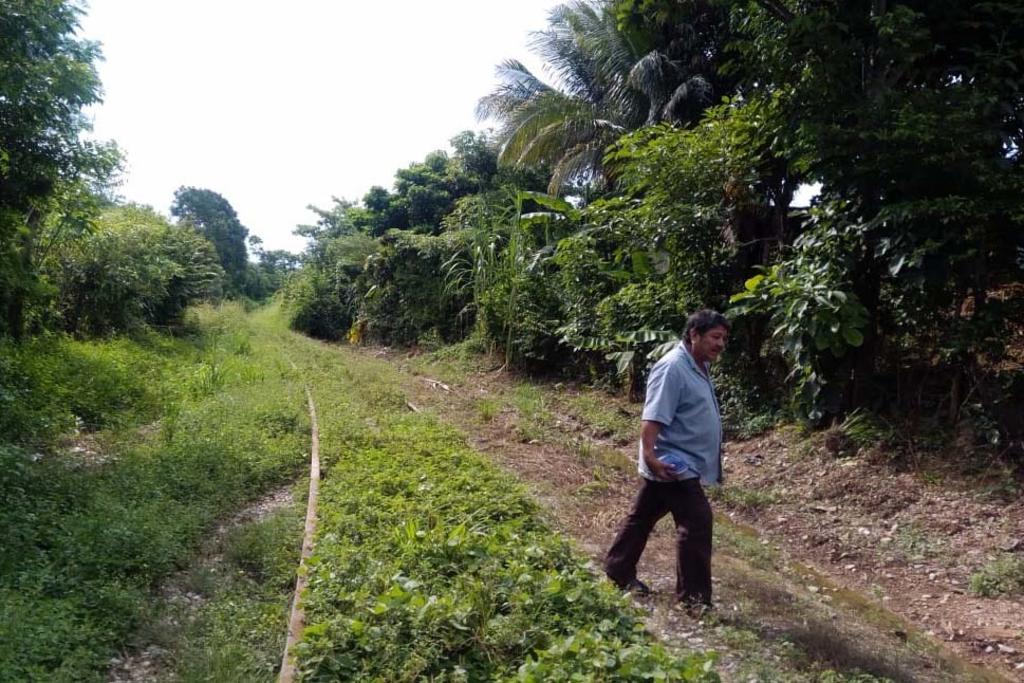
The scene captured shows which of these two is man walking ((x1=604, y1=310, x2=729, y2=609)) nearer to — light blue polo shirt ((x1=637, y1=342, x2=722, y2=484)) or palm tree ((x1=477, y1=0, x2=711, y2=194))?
light blue polo shirt ((x1=637, y1=342, x2=722, y2=484))

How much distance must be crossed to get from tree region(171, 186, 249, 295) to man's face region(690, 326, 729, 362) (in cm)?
5131

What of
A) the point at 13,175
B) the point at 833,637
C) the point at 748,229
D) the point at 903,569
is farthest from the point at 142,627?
the point at 748,229

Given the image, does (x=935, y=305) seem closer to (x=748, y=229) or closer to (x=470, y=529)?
(x=748, y=229)

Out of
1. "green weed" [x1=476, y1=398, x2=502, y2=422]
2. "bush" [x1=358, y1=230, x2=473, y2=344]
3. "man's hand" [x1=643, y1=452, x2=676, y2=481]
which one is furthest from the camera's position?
"bush" [x1=358, y1=230, x2=473, y2=344]

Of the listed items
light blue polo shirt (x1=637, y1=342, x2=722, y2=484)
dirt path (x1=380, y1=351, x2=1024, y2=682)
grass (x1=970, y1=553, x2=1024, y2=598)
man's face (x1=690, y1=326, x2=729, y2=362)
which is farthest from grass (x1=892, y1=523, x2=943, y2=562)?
man's face (x1=690, y1=326, x2=729, y2=362)

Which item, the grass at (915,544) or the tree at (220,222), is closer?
the grass at (915,544)

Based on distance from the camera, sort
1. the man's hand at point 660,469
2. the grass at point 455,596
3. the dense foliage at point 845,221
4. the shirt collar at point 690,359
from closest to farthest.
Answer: the grass at point 455,596
the man's hand at point 660,469
the shirt collar at point 690,359
the dense foliage at point 845,221

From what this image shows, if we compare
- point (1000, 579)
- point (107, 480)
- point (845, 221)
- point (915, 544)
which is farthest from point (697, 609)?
point (107, 480)

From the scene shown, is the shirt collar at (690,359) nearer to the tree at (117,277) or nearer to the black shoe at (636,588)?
the black shoe at (636,588)

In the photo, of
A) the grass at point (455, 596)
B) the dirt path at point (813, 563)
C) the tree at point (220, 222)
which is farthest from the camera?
the tree at point (220, 222)

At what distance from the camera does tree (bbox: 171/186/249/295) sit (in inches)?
2064

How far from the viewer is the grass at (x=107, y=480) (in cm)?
395

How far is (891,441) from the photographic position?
7066mm

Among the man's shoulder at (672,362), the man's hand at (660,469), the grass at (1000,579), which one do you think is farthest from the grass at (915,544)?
the man's shoulder at (672,362)
